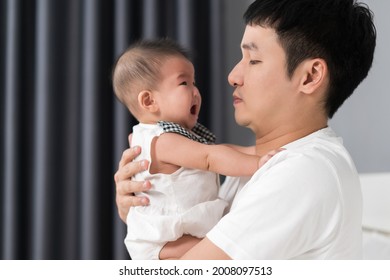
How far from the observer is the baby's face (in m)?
1.27

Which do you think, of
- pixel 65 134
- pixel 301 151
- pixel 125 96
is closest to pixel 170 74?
pixel 125 96

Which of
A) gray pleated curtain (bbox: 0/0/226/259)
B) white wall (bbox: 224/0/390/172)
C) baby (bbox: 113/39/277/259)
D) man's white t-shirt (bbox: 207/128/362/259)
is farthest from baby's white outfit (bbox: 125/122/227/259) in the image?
gray pleated curtain (bbox: 0/0/226/259)

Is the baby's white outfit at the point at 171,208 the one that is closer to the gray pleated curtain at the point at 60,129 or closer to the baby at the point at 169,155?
the baby at the point at 169,155

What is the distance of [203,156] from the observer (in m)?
1.14

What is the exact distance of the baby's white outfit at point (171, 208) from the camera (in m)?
1.12

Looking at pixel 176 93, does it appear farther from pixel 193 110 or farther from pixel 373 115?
pixel 373 115

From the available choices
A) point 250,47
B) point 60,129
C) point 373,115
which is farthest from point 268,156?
point 60,129

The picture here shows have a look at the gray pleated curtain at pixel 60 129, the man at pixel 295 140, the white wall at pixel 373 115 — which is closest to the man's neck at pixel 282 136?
the man at pixel 295 140

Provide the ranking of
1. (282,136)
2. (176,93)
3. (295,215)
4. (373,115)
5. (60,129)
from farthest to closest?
(60,129) < (373,115) < (176,93) < (282,136) < (295,215)

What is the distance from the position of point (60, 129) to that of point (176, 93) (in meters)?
1.13

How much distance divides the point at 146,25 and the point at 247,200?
1.65m

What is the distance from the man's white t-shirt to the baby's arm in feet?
0.60

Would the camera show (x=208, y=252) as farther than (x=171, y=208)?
No

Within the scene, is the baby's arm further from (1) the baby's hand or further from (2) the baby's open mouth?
(2) the baby's open mouth
